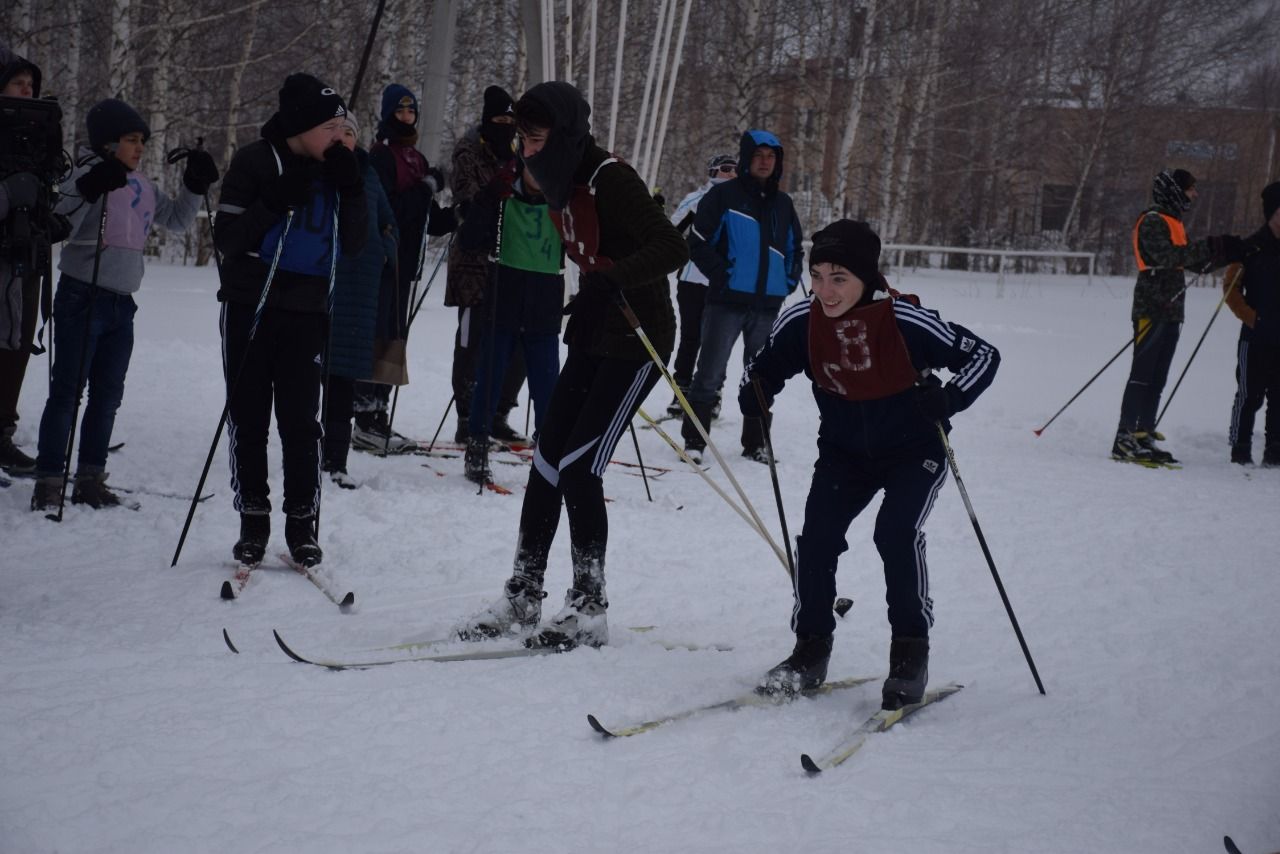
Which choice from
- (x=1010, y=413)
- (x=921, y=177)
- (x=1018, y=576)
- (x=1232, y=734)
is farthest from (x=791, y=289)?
(x=921, y=177)

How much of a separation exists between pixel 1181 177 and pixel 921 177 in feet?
67.5

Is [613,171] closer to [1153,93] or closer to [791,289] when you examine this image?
[791,289]

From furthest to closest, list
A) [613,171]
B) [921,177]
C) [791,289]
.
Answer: [921,177], [791,289], [613,171]

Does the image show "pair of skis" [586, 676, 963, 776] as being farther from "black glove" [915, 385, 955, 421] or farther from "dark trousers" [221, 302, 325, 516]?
"dark trousers" [221, 302, 325, 516]

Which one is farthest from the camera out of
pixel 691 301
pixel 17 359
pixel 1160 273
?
pixel 691 301

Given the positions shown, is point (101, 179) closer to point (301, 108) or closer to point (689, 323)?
point (301, 108)

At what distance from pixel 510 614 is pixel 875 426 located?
4.43 ft

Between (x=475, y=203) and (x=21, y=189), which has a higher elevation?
(x=475, y=203)

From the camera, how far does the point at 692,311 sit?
28.0 ft

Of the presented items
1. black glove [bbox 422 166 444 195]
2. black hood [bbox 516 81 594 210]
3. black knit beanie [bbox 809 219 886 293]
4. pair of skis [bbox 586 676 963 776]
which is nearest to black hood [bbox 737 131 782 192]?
black glove [bbox 422 166 444 195]

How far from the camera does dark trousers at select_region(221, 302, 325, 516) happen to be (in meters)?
4.34

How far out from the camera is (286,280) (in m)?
4.30

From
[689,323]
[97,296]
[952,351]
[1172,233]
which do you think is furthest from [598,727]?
[1172,233]

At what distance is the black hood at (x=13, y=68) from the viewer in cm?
483
